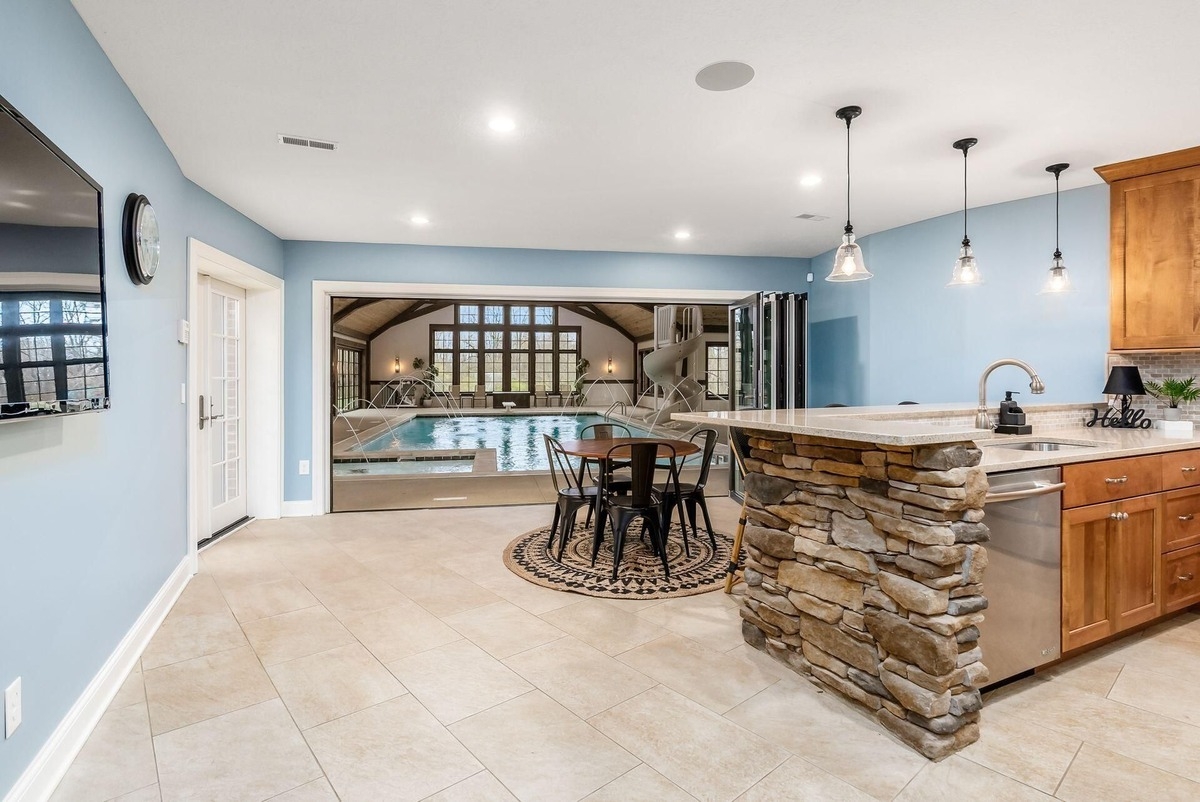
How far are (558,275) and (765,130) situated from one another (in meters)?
2.76

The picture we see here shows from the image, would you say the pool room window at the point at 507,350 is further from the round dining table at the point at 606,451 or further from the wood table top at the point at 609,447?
the round dining table at the point at 606,451

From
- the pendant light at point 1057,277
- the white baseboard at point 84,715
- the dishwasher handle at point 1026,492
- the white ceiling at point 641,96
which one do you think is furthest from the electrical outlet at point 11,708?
the pendant light at point 1057,277

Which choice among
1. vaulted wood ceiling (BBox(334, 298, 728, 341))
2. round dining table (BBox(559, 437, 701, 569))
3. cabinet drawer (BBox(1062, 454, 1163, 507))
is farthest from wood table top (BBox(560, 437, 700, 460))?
vaulted wood ceiling (BBox(334, 298, 728, 341))

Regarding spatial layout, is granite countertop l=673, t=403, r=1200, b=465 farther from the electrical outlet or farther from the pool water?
the pool water

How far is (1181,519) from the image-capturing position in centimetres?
259

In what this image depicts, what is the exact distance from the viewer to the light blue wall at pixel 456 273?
4781mm

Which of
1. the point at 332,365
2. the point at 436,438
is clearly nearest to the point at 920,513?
the point at 332,365

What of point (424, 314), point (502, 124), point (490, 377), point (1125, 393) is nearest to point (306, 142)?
point (502, 124)

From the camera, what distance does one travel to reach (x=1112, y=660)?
2387mm

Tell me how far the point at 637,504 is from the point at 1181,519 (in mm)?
2491

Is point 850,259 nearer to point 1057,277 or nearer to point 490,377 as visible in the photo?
point 1057,277

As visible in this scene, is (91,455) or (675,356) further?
(675,356)

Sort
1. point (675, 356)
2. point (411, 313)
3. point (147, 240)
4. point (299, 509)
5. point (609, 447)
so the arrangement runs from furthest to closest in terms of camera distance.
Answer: point (411, 313) < point (675, 356) < point (299, 509) < point (609, 447) < point (147, 240)

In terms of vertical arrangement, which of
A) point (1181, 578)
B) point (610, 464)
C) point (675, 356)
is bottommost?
point (1181, 578)
